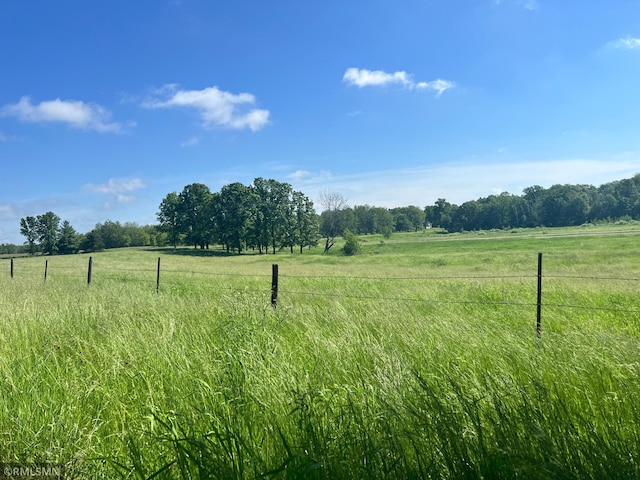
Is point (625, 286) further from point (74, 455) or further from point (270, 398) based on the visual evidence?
point (74, 455)

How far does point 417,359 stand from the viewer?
15.4ft

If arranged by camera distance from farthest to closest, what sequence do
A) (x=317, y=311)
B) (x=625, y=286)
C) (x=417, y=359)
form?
1. (x=625, y=286)
2. (x=317, y=311)
3. (x=417, y=359)

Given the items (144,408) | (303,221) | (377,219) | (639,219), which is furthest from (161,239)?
(639,219)

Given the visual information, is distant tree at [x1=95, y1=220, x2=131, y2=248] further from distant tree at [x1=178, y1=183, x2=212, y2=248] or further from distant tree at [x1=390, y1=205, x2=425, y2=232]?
distant tree at [x1=390, y1=205, x2=425, y2=232]

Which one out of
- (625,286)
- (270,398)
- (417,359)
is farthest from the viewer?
(625,286)

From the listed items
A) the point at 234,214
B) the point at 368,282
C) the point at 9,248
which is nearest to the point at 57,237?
the point at 9,248

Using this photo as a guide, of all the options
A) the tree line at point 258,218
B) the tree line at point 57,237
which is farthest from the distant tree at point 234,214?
the tree line at point 57,237

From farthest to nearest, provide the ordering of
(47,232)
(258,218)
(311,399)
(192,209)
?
(47,232) < (192,209) < (258,218) < (311,399)

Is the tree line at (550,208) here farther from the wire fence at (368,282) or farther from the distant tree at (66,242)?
the wire fence at (368,282)

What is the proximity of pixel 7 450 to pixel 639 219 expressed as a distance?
164m

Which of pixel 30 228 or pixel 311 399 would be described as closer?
pixel 311 399

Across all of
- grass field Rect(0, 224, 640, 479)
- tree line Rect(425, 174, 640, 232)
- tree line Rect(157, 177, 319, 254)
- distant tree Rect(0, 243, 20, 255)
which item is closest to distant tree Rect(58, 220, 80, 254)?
distant tree Rect(0, 243, 20, 255)

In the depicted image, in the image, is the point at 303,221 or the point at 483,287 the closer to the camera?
the point at 483,287

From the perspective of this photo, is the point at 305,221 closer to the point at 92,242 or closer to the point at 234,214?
the point at 234,214
